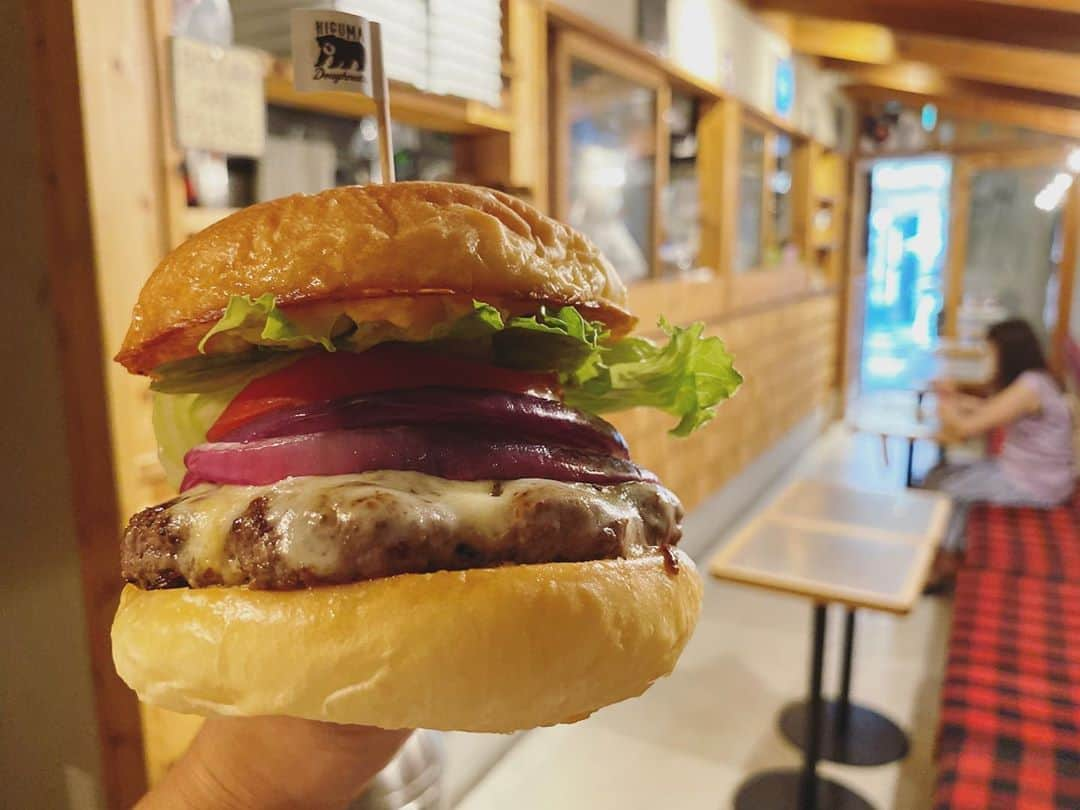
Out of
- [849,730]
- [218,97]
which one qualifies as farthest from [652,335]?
[218,97]

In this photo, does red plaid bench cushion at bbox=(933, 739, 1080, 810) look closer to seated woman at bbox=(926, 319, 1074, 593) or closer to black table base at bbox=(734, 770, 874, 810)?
black table base at bbox=(734, 770, 874, 810)

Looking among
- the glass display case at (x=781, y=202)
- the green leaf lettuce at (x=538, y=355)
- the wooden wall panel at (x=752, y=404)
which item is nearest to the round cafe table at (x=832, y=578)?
the wooden wall panel at (x=752, y=404)

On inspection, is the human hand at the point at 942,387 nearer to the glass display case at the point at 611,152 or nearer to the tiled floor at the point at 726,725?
the tiled floor at the point at 726,725

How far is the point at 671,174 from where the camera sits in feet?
16.8

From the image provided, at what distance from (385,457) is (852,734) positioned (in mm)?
2830

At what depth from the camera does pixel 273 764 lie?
113 centimetres

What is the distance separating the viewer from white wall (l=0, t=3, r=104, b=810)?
153 centimetres

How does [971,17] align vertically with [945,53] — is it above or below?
below

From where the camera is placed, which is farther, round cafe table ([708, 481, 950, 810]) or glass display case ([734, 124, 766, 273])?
glass display case ([734, 124, 766, 273])

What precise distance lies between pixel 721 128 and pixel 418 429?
15.2ft

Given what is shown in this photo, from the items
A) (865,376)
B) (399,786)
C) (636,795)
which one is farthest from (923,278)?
(399,786)

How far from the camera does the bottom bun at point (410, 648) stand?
85cm

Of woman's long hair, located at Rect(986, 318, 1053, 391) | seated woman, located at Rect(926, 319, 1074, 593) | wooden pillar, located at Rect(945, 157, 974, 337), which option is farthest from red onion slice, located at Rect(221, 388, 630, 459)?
Result: wooden pillar, located at Rect(945, 157, 974, 337)

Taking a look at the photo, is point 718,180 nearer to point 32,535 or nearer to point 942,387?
point 942,387
